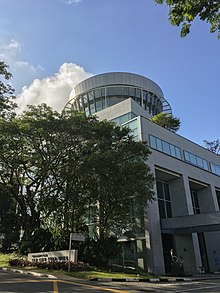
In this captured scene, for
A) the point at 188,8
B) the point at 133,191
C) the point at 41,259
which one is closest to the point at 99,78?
the point at 133,191

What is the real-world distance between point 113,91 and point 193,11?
30.7m

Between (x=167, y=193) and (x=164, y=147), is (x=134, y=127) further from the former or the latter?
(x=167, y=193)

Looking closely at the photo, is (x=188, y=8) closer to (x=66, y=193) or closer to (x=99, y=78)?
(x=66, y=193)

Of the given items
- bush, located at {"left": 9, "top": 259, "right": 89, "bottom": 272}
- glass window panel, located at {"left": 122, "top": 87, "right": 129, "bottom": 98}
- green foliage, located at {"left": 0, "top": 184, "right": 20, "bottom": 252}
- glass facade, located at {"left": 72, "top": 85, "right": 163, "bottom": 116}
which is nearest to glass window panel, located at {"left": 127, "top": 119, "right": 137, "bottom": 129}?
glass facade, located at {"left": 72, "top": 85, "right": 163, "bottom": 116}

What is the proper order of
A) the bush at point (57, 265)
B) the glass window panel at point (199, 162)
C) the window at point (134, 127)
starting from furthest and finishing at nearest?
the glass window panel at point (199, 162) → the window at point (134, 127) → the bush at point (57, 265)

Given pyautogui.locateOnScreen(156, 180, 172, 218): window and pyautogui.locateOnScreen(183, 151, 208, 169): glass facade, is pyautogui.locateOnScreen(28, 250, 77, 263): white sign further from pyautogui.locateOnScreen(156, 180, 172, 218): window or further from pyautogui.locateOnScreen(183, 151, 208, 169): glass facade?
pyautogui.locateOnScreen(183, 151, 208, 169): glass facade

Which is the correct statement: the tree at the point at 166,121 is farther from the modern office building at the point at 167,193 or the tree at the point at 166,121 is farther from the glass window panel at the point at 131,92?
the glass window panel at the point at 131,92

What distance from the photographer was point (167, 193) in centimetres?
2806

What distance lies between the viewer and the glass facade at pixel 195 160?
30527 mm

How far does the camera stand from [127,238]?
23.6m

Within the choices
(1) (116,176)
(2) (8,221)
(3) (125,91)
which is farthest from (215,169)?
(2) (8,221)

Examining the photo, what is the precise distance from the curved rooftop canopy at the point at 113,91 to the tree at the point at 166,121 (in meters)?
2.25

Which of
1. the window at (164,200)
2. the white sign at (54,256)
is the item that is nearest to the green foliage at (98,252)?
the white sign at (54,256)

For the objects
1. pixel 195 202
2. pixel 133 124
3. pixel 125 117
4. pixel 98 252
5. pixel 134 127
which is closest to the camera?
pixel 98 252
